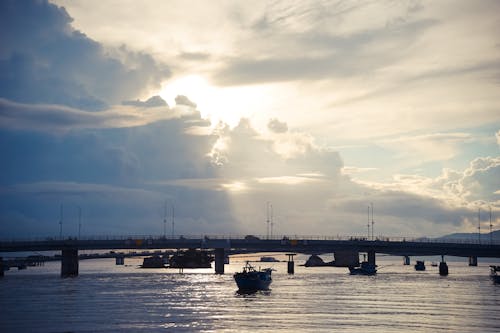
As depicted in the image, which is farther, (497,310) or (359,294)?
(359,294)

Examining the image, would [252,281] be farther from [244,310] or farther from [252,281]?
[244,310]

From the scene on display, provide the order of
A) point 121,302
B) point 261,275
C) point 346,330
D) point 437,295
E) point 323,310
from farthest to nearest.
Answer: point 261,275 < point 437,295 < point 121,302 < point 323,310 < point 346,330

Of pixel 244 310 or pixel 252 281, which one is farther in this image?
pixel 252 281

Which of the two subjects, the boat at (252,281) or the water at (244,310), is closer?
the water at (244,310)

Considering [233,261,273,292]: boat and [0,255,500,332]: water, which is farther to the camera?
[233,261,273,292]: boat

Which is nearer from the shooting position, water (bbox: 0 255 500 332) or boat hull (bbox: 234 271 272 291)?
water (bbox: 0 255 500 332)

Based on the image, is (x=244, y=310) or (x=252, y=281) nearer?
(x=244, y=310)

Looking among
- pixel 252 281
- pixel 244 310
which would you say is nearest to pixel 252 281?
pixel 252 281

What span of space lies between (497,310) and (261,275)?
6451cm

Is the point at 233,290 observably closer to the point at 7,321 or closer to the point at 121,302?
the point at 121,302

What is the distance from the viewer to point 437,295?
6014 inches

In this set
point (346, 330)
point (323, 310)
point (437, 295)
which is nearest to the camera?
point (346, 330)

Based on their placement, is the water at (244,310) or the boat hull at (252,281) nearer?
the water at (244,310)

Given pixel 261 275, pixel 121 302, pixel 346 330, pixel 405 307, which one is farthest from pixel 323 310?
pixel 261 275
